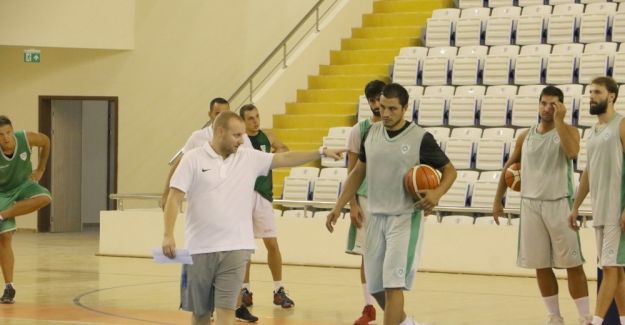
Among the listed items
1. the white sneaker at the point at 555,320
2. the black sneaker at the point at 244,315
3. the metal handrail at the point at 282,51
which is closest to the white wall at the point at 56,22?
the metal handrail at the point at 282,51

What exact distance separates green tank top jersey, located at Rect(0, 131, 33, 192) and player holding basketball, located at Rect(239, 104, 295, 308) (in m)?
1.95

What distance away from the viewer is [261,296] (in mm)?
11875

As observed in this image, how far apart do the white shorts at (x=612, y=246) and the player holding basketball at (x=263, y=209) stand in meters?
3.01

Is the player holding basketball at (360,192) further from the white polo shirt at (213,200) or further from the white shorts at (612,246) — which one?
the white polo shirt at (213,200)

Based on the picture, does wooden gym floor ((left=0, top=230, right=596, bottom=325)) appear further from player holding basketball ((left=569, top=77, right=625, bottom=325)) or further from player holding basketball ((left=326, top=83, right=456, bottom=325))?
player holding basketball ((left=326, top=83, right=456, bottom=325))

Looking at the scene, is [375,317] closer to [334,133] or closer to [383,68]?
[334,133]

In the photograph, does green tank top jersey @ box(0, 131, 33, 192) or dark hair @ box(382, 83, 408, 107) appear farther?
green tank top jersey @ box(0, 131, 33, 192)

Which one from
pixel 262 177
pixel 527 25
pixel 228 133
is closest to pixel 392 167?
pixel 228 133

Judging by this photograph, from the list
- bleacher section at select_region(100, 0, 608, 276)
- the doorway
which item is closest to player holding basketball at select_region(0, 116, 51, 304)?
bleacher section at select_region(100, 0, 608, 276)

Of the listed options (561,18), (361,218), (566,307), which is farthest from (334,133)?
(361,218)

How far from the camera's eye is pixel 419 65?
59.1 ft

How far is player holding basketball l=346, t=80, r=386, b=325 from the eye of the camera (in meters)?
9.15

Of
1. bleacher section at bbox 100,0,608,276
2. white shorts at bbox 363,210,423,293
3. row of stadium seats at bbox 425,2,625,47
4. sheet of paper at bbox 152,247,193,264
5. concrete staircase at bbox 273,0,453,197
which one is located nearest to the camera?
sheet of paper at bbox 152,247,193,264

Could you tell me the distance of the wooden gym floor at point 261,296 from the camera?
33.7 ft
